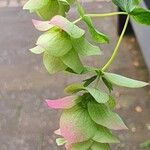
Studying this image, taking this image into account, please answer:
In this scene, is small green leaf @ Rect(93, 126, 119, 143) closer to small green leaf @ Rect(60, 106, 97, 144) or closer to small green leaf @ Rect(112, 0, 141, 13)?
small green leaf @ Rect(60, 106, 97, 144)

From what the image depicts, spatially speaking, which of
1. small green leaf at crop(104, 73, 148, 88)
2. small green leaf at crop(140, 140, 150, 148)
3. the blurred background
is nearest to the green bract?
small green leaf at crop(104, 73, 148, 88)

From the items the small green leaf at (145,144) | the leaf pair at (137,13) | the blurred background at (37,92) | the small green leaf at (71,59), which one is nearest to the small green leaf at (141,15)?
the leaf pair at (137,13)

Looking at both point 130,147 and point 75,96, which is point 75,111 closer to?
point 75,96

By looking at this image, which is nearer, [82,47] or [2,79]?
[82,47]

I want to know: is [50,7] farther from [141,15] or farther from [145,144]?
[145,144]

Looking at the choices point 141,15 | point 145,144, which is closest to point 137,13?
point 141,15

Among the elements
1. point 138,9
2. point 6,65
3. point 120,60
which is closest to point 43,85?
point 6,65
